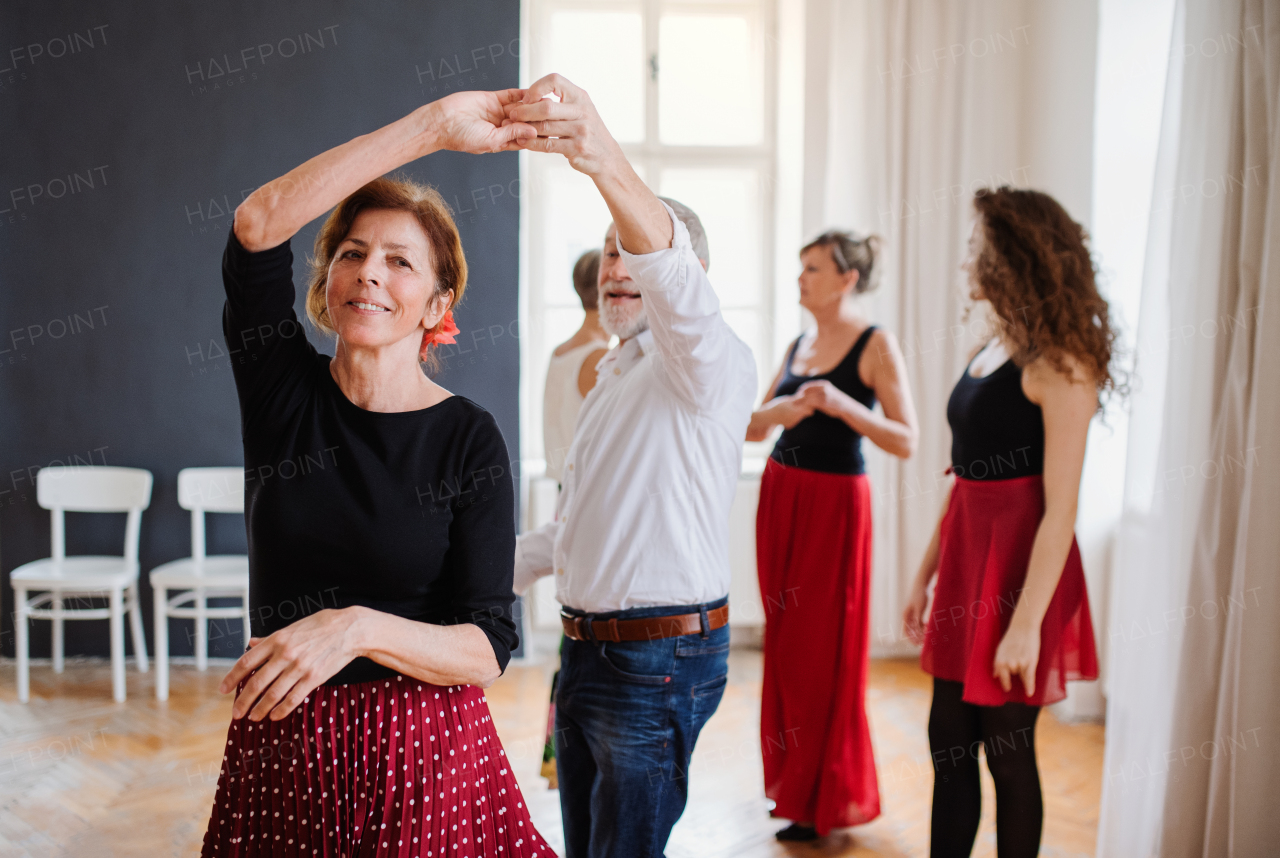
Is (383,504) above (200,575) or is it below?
above

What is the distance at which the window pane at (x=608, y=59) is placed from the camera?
15.4 feet

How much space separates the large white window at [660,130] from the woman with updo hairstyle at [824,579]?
228 cm

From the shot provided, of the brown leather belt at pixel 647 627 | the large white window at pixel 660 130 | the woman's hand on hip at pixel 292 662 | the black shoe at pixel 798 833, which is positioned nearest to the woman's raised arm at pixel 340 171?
the woman's hand on hip at pixel 292 662

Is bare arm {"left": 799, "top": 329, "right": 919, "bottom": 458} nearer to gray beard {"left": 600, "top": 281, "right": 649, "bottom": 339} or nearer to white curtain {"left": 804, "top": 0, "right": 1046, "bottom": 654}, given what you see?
gray beard {"left": 600, "top": 281, "right": 649, "bottom": 339}

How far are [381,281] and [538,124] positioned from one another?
0.93 ft

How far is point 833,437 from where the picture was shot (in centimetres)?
259

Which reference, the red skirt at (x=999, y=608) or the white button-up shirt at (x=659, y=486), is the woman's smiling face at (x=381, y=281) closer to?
the white button-up shirt at (x=659, y=486)

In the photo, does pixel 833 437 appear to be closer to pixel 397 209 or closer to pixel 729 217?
pixel 397 209

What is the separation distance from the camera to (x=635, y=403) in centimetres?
149

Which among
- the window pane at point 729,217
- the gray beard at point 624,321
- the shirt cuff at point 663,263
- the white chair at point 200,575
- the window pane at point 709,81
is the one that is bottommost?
the white chair at point 200,575

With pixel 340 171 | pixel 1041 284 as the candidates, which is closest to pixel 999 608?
pixel 1041 284

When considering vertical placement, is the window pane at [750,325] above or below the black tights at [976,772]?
above

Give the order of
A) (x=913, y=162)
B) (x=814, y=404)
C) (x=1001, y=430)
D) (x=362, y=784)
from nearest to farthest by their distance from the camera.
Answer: (x=362, y=784) < (x=1001, y=430) < (x=814, y=404) < (x=913, y=162)

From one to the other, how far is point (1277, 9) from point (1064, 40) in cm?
216
